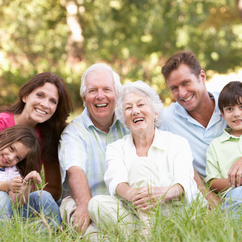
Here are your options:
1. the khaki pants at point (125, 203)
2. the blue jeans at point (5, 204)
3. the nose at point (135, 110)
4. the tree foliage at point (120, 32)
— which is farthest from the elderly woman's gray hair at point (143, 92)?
the tree foliage at point (120, 32)

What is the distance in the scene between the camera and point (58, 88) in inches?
130

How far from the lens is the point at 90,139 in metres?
3.17

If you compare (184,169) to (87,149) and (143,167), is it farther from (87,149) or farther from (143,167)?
(87,149)

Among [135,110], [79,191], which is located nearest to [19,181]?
[79,191]

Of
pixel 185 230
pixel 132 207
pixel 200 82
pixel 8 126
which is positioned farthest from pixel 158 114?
pixel 8 126

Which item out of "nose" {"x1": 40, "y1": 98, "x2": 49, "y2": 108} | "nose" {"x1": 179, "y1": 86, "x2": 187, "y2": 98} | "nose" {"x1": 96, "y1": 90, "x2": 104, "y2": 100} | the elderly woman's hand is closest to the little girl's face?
"nose" {"x1": 40, "y1": 98, "x2": 49, "y2": 108}

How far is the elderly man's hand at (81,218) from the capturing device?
8.10ft

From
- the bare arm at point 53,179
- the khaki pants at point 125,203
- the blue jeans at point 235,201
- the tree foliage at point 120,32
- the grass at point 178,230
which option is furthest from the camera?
the tree foliage at point 120,32

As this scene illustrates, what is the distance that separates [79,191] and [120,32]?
11.2 meters

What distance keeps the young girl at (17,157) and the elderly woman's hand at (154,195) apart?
2.89ft

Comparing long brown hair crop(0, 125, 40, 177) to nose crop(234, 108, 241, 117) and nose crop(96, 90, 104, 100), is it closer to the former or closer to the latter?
nose crop(96, 90, 104, 100)

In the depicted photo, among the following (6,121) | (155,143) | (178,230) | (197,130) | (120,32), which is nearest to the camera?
(178,230)

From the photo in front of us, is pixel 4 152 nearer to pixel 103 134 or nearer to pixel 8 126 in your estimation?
pixel 8 126

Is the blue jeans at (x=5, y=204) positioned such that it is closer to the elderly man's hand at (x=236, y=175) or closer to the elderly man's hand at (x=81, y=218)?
the elderly man's hand at (x=81, y=218)
